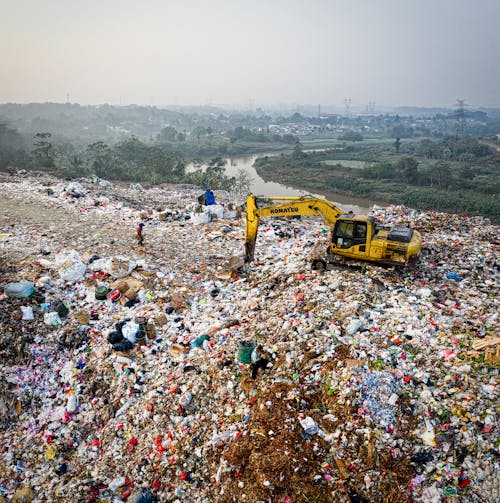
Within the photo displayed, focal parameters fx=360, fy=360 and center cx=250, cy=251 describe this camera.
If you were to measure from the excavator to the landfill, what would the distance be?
30 centimetres

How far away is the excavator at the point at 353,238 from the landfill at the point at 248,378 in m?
0.30

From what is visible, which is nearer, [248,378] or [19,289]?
[248,378]

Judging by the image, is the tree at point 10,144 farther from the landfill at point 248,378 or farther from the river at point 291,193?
the landfill at point 248,378

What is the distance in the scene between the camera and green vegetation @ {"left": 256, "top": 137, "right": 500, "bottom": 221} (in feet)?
78.4

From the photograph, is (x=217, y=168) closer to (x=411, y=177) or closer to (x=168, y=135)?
(x=411, y=177)

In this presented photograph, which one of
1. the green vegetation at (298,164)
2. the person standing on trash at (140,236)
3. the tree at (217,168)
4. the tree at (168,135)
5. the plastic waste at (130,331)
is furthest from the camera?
the tree at (168,135)

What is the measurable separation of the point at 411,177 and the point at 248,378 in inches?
1163

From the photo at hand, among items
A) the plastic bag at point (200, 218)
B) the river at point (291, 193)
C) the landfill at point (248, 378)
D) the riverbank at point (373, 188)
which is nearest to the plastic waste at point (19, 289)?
the landfill at point (248, 378)

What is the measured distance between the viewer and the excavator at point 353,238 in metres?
5.81

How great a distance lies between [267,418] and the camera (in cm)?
372

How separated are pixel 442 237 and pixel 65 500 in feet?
26.6

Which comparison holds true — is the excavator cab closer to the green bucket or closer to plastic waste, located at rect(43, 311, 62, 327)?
the green bucket

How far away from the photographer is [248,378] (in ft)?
14.3

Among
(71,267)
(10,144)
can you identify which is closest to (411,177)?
(71,267)
